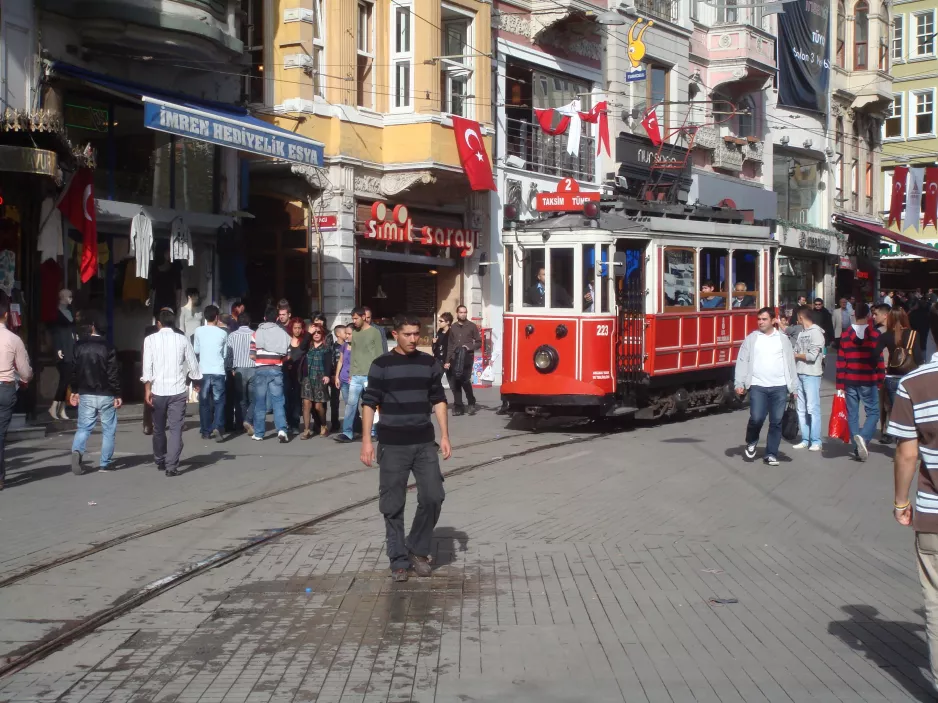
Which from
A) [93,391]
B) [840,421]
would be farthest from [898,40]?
[93,391]

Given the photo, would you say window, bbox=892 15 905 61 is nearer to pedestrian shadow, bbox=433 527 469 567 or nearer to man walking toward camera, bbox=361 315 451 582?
pedestrian shadow, bbox=433 527 469 567

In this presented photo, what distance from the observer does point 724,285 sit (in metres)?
19.6

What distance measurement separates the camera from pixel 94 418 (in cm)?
1300

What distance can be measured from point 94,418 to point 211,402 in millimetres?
3434

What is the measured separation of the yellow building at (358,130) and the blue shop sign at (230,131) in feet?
6.40

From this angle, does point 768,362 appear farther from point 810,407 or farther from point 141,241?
point 141,241

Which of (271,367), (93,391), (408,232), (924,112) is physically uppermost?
(924,112)

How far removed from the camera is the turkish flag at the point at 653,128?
101ft

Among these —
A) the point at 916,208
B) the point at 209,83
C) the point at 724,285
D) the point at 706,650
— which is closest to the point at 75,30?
the point at 209,83

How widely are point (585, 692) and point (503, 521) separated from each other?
4.61 metres

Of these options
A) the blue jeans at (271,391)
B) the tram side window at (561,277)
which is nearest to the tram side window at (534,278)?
the tram side window at (561,277)

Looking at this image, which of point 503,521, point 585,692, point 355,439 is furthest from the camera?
point 355,439

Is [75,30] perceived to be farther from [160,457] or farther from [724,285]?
[724,285]

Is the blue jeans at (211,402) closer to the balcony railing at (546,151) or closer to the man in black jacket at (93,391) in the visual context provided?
the man in black jacket at (93,391)
